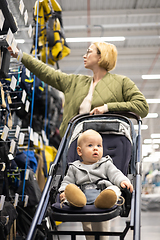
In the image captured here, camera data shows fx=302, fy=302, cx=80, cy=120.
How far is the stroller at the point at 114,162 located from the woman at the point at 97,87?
0.25 feet

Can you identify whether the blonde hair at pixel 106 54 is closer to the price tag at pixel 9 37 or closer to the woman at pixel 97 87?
the woman at pixel 97 87

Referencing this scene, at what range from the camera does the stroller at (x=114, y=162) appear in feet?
4.38

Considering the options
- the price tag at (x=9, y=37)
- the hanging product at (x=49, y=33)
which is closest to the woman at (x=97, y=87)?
the price tag at (x=9, y=37)

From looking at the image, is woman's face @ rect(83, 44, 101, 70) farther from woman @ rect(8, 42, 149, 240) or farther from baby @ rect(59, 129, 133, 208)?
baby @ rect(59, 129, 133, 208)

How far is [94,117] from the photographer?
6.74 feet

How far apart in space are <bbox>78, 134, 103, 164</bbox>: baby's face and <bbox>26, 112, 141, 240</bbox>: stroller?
0.15m

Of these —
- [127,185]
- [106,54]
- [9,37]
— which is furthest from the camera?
[106,54]

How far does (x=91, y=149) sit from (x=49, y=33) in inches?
99.2

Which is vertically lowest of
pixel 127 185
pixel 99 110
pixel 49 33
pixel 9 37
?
pixel 127 185

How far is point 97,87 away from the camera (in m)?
2.12

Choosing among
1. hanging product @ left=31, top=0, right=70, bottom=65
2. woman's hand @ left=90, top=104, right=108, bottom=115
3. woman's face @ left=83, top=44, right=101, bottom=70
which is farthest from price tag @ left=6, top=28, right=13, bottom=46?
hanging product @ left=31, top=0, right=70, bottom=65

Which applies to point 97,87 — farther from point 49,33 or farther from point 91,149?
point 49,33

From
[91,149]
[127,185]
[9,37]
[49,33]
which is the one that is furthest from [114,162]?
[49,33]

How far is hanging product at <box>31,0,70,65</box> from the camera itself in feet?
12.6
